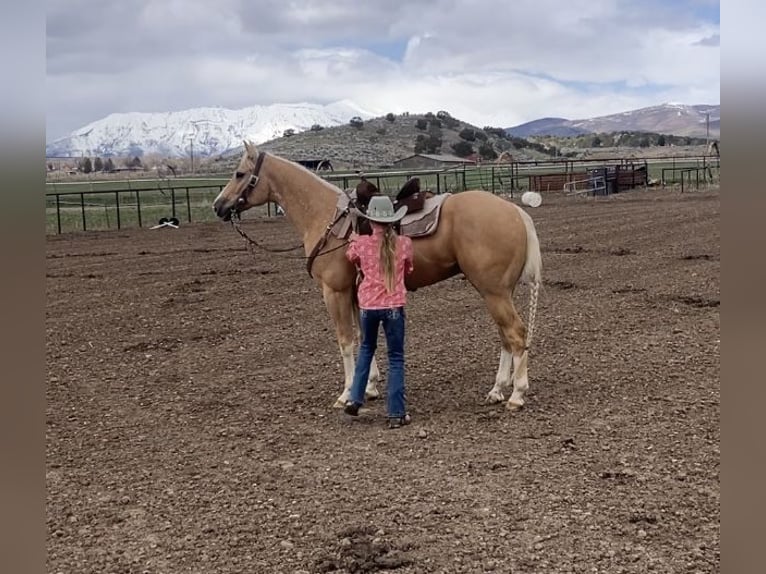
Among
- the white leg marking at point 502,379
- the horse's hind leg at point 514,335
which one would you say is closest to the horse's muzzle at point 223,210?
the horse's hind leg at point 514,335

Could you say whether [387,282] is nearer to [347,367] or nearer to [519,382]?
[347,367]

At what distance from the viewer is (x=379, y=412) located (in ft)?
19.9

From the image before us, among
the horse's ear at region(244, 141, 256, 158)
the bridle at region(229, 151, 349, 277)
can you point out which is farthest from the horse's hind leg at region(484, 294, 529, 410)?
the horse's ear at region(244, 141, 256, 158)

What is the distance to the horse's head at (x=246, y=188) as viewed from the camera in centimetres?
648

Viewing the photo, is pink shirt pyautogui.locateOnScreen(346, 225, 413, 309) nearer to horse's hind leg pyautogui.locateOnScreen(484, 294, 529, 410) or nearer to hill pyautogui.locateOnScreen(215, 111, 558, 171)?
horse's hind leg pyautogui.locateOnScreen(484, 294, 529, 410)

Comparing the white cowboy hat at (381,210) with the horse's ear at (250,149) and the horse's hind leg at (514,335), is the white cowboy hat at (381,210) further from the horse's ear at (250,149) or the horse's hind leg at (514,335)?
the horse's ear at (250,149)

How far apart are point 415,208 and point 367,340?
3.71 ft

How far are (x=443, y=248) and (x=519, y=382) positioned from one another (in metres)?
1.22

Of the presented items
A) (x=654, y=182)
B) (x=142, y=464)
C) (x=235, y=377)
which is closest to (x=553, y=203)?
(x=654, y=182)

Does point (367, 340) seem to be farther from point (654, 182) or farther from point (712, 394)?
point (654, 182)

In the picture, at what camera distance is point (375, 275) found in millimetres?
Answer: 5527

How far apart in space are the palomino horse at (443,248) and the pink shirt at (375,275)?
42 cm

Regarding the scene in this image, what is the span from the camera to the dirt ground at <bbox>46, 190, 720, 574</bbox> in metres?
3.68

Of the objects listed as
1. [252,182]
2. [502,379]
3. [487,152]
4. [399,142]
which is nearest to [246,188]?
[252,182]
